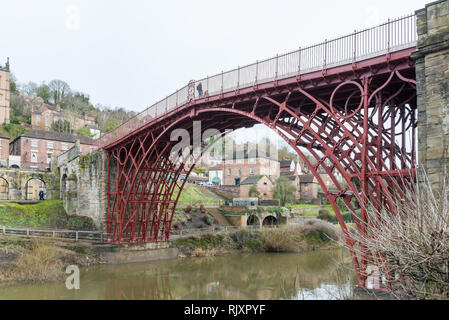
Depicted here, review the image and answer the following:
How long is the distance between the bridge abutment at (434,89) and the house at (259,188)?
40.1m

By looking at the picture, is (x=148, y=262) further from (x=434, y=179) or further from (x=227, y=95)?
(x=434, y=179)

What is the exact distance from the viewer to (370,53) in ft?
38.8

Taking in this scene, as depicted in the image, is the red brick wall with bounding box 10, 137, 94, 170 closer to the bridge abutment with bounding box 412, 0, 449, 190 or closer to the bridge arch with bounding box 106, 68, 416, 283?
the bridge arch with bounding box 106, 68, 416, 283

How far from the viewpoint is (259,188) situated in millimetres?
50188

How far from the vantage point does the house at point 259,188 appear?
49875mm

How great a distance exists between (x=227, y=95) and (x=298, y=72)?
14.3 feet

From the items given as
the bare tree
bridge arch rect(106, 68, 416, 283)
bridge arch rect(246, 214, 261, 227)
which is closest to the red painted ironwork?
bridge arch rect(106, 68, 416, 283)

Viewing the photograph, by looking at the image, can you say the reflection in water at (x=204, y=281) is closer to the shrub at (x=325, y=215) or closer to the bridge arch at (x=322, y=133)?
the bridge arch at (x=322, y=133)

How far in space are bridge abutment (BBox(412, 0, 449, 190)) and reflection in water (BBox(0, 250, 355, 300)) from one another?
5.99 m

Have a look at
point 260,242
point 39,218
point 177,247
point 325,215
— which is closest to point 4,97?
point 39,218

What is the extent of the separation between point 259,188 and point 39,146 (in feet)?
97.4

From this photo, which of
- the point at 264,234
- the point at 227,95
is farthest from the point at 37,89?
the point at 227,95

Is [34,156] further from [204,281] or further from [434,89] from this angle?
[434,89]

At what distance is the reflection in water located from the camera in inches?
679
